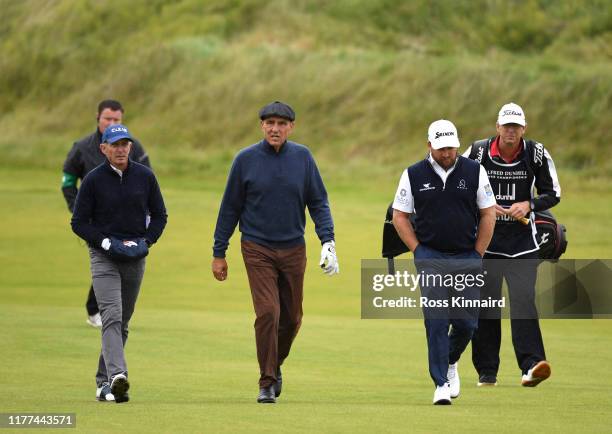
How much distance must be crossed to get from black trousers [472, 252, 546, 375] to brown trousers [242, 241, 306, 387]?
1.85 metres

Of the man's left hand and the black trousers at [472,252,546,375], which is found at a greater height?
the man's left hand

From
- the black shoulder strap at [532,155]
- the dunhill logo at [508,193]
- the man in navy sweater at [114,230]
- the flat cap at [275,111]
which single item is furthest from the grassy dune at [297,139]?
the flat cap at [275,111]

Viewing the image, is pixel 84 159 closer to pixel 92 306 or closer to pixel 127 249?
pixel 92 306

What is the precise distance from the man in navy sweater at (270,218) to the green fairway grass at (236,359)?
0.63 metres

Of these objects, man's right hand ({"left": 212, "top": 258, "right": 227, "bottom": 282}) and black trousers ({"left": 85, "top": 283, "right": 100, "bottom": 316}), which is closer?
man's right hand ({"left": 212, "top": 258, "right": 227, "bottom": 282})

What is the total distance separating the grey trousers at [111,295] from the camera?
10250mm

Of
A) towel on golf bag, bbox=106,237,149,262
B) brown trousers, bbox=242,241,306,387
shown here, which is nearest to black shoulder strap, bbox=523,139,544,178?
brown trousers, bbox=242,241,306,387

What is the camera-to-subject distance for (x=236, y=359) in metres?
13.4

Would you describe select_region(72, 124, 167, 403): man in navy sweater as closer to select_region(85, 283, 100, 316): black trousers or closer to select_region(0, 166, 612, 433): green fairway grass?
select_region(0, 166, 612, 433): green fairway grass

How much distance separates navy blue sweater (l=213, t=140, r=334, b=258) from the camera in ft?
34.7

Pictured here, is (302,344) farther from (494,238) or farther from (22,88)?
(22,88)

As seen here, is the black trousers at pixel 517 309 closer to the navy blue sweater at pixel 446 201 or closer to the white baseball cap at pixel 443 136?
the navy blue sweater at pixel 446 201

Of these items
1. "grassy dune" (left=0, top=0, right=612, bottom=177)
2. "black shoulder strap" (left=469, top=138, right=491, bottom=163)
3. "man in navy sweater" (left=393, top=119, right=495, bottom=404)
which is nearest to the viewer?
"man in navy sweater" (left=393, top=119, right=495, bottom=404)

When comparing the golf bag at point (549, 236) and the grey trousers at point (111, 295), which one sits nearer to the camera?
the grey trousers at point (111, 295)
